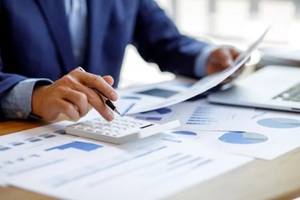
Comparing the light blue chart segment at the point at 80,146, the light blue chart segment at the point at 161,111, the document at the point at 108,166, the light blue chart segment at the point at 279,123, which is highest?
the document at the point at 108,166

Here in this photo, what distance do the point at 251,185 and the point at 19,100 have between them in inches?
18.6

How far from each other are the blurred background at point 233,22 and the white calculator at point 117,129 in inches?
36.2

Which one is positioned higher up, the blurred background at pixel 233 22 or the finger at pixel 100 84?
the finger at pixel 100 84

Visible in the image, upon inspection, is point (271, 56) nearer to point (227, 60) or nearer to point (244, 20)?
point (227, 60)

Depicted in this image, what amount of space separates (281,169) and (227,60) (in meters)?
0.59

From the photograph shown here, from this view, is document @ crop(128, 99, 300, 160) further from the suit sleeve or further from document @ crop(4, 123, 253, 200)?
the suit sleeve

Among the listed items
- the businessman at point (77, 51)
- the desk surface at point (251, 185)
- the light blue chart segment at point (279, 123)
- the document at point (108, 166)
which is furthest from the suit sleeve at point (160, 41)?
the desk surface at point (251, 185)

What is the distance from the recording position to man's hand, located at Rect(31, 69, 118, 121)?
1.01 metres

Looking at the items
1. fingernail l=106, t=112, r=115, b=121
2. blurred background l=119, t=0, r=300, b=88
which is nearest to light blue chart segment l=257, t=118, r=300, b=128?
fingernail l=106, t=112, r=115, b=121

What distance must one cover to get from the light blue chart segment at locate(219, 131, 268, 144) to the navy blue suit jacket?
380 mm

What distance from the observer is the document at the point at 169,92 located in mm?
1157

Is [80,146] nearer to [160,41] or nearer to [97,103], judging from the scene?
[97,103]

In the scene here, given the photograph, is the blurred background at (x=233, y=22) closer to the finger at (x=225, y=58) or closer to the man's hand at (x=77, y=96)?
the finger at (x=225, y=58)

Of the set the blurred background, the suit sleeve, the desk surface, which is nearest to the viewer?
the desk surface
